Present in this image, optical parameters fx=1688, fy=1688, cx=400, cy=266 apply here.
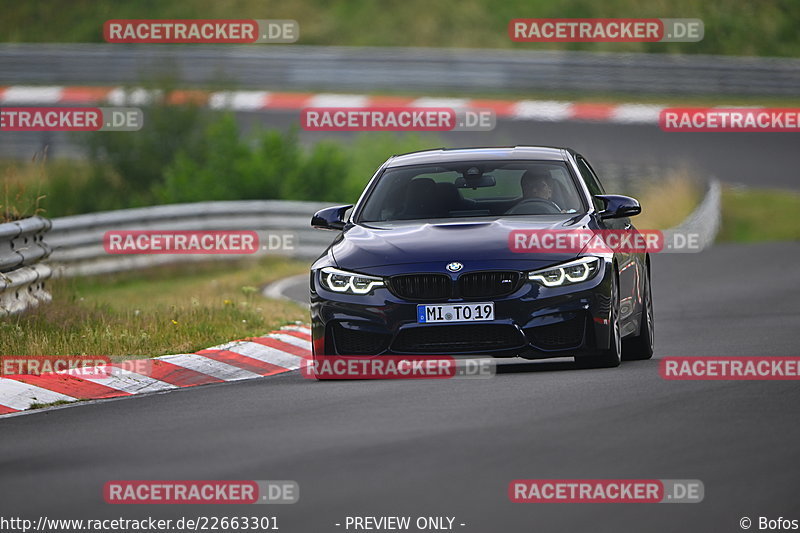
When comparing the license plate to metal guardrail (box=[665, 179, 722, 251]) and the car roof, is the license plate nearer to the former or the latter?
the car roof

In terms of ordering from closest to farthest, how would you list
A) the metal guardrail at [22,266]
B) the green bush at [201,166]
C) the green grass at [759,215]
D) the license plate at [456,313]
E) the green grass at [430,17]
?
the license plate at [456,313]
the metal guardrail at [22,266]
the green grass at [759,215]
the green bush at [201,166]
the green grass at [430,17]

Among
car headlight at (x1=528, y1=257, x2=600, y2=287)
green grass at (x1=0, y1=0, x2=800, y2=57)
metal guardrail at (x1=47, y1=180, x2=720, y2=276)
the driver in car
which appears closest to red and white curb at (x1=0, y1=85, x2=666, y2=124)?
green grass at (x1=0, y1=0, x2=800, y2=57)

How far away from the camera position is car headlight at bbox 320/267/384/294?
10.4 metres

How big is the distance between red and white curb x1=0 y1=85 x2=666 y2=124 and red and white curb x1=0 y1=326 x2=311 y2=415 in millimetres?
20266

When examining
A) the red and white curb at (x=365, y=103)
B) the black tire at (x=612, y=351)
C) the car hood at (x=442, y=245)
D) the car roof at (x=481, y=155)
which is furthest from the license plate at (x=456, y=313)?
the red and white curb at (x=365, y=103)

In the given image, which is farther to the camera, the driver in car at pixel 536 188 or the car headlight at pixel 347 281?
the driver in car at pixel 536 188

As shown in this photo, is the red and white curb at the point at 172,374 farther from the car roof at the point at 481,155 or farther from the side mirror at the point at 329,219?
the car roof at the point at 481,155

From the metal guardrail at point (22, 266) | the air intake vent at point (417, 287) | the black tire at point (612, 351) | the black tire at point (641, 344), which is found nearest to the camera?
the air intake vent at point (417, 287)

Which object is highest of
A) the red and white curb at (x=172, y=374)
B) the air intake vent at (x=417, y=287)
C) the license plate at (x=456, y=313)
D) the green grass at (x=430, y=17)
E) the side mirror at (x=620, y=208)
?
the green grass at (x=430, y=17)

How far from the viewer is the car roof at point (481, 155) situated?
1185cm

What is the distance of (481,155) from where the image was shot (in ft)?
39.0

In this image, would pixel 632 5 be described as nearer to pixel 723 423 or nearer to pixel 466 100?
pixel 466 100

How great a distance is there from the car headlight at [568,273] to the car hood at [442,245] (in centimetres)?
5

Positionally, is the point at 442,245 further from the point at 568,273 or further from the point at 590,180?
the point at 590,180
